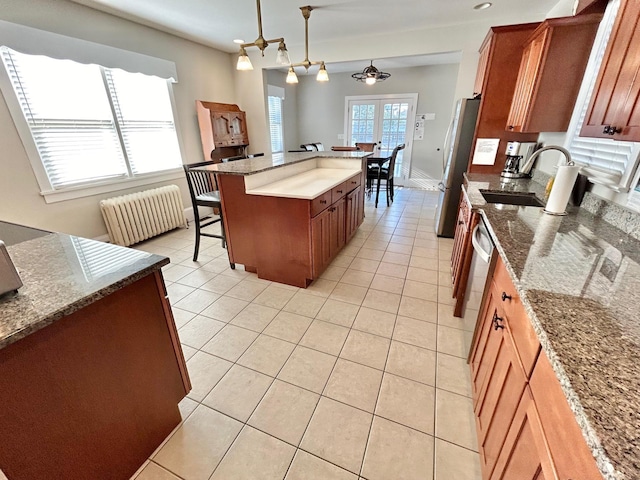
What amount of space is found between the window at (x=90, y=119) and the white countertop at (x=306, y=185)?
6.78ft

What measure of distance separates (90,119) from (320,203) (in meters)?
2.74

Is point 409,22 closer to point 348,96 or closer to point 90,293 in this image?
point 348,96

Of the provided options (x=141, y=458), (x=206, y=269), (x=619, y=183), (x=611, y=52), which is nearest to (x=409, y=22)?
(x=611, y=52)

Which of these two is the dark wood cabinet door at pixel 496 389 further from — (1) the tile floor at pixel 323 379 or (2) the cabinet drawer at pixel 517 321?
(1) the tile floor at pixel 323 379

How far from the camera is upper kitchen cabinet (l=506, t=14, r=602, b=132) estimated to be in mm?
1812

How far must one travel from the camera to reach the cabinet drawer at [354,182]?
10.2 ft

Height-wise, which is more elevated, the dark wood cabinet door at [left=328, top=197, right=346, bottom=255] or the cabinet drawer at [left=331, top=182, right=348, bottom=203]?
the cabinet drawer at [left=331, top=182, right=348, bottom=203]

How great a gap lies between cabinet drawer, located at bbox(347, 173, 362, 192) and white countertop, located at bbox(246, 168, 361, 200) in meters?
0.06

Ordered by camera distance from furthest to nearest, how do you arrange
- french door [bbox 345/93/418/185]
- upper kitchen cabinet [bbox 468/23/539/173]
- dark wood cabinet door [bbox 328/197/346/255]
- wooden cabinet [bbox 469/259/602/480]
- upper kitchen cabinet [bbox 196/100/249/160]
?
french door [bbox 345/93/418/185], upper kitchen cabinet [bbox 196/100/249/160], dark wood cabinet door [bbox 328/197/346/255], upper kitchen cabinet [bbox 468/23/539/173], wooden cabinet [bbox 469/259/602/480]

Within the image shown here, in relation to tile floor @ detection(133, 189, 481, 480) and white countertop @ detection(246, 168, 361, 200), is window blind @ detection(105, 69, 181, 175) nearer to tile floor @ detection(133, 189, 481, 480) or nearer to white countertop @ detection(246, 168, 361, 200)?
tile floor @ detection(133, 189, 481, 480)

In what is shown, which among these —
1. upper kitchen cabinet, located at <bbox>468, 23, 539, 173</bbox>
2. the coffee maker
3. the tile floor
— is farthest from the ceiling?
the tile floor

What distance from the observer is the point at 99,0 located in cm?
278

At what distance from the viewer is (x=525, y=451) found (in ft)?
2.42

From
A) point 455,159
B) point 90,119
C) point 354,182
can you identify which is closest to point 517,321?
point 354,182
